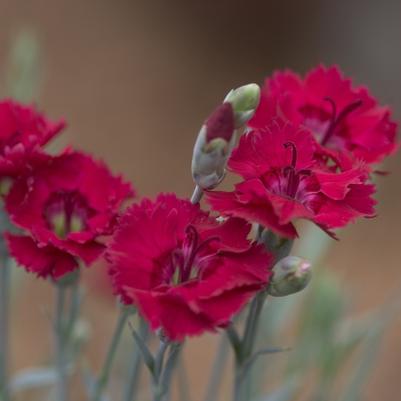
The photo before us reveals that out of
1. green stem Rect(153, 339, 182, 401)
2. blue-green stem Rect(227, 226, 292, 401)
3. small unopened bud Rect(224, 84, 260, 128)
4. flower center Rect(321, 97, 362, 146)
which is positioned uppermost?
flower center Rect(321, 97, 362, 146)

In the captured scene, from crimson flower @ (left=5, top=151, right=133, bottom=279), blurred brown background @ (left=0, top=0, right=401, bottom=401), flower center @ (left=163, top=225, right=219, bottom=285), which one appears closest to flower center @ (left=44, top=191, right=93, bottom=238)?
crimson flower @ (left=5, top=151, right=133, bottom=279)

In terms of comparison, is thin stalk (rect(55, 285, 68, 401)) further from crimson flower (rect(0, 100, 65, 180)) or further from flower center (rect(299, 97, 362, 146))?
flower center (rect(299, 97, 362, 146))

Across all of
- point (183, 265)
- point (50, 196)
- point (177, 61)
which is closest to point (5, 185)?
point (50, 196)

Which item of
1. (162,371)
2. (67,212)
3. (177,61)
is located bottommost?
(162,371)

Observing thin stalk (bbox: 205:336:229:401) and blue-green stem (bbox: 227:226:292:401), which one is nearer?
blue-green stem (bbox: 227:226:292:401)

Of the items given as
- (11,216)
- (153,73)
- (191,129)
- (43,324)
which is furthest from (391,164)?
(11,216)

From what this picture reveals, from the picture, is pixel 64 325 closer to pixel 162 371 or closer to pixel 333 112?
pixel 162 371

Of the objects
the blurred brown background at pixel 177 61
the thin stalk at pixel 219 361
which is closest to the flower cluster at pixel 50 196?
the thin stalk at pixel 219 361
